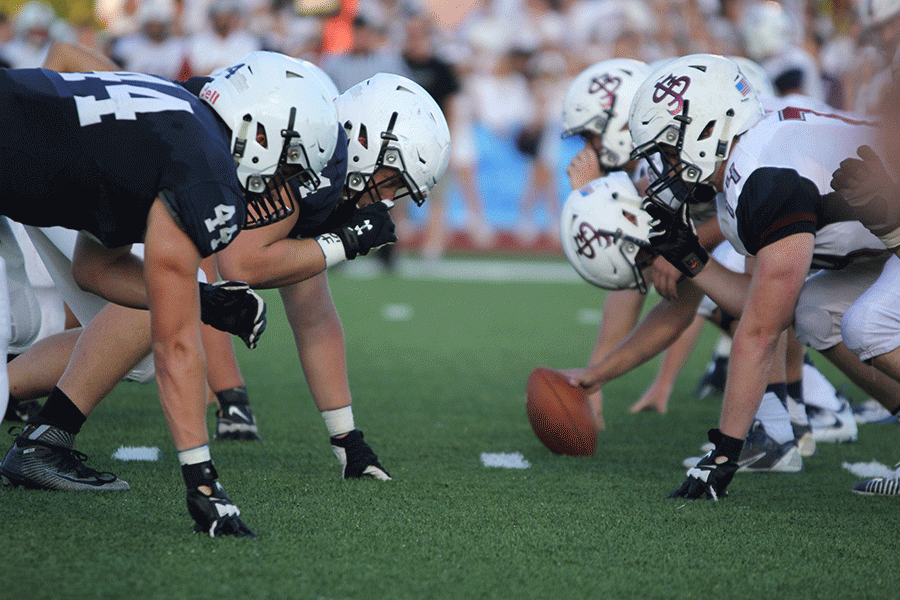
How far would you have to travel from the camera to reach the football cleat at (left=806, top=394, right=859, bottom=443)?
4.40 m

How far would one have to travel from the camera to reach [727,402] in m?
3.29

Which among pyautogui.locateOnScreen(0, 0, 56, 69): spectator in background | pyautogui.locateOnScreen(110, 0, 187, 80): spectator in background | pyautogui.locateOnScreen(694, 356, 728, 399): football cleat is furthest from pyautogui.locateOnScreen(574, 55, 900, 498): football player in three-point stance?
pyautogui.locateOnScreen(0, 0, 56, 69): spectator in background

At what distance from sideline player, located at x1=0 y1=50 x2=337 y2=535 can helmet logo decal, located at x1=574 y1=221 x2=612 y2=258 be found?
1352mm

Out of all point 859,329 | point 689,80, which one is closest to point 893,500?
point 859,329

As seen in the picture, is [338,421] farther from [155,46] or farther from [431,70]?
[155,46]

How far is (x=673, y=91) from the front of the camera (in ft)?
11.3

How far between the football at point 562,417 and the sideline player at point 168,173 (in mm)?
1436

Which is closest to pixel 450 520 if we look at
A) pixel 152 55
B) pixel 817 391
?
pixel 817 391

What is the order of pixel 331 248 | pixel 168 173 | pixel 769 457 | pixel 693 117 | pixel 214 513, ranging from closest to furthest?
pixel 168 173, pixel 214 513, pixel 331 248, pixel 693 117, pixel 769 457

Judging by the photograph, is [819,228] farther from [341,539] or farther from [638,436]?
[341,539]

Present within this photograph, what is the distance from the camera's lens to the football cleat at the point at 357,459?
11.3 ft

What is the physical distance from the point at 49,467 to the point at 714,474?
2080mm

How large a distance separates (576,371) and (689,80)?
1248 millimetres

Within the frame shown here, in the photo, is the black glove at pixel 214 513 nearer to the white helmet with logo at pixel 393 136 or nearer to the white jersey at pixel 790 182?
the white helmet with logo at pixel 393 136
